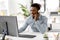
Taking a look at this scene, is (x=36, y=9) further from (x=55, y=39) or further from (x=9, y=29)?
(x=55, y=39)

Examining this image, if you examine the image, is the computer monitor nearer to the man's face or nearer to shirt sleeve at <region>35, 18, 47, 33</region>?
shirt sleeve at <region>35, 18, 47, 33</region>

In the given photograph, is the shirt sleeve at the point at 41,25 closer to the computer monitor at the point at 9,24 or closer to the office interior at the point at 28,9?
the computer monitor at the point at 9,24

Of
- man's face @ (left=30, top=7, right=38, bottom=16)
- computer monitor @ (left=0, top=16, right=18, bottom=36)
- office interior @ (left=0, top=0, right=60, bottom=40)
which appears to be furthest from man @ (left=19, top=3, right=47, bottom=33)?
office interior @ (left=0, top=0, right=60, bottom=40)

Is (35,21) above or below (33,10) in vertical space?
below

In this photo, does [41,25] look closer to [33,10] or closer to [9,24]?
[33,10]

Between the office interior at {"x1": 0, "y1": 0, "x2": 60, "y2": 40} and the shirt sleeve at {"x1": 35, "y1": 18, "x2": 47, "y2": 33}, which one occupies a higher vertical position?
the office interior at {"x1": 0, "y1": 0, "x2": 60, "y2": 40}

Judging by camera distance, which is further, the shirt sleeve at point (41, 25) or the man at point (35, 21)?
the man at point (35, 21)

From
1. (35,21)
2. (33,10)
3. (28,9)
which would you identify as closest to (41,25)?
(35,21)

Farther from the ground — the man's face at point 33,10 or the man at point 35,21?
the man's face at point 33,10

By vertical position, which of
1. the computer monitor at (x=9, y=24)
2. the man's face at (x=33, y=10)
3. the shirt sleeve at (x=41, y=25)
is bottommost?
the shirt sleeve at (x=41, y=25)

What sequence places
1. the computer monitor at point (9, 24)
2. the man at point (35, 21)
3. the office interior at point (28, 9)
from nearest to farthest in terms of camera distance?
the computer monitor at point (9, 24)
the man at point (35, 21)
the office interior at point (28, 9)

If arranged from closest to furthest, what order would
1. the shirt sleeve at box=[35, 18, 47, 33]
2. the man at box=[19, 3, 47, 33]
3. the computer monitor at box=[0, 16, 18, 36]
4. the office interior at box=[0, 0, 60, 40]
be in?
1. the computer monitor at box=[0, 16, 18, 36]
2. the shirt sleeve at box=[35, 18, 47, 33]
3. the man at box=[19, 3, 47, 33]
4. the office interior at box=[0, 0, 60, 40]

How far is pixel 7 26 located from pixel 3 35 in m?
0.13

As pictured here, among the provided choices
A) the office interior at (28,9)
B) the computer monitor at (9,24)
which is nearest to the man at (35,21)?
the computer monitor at (9,24)
